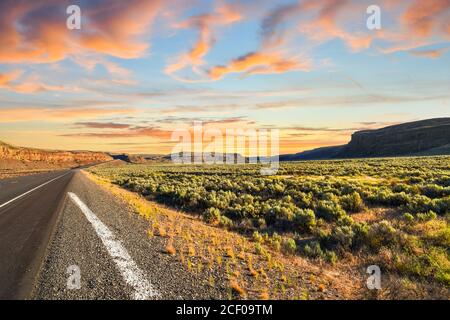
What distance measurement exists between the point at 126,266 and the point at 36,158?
159m

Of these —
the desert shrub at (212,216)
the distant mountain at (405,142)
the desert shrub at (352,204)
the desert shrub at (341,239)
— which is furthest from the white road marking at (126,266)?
the distant mountain at (405,142)

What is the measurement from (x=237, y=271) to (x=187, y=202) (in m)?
13.6

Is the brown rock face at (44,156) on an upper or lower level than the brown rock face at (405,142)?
lower

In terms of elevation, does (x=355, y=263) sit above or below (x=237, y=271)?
below

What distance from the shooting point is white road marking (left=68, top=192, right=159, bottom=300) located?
5.54m

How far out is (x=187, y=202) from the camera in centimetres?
2022

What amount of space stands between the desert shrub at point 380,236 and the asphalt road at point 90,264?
6.50 m

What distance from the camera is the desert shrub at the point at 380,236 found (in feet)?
33.6

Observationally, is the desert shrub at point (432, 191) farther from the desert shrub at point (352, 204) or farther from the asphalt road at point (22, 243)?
the asphalt road at point (22, 243)

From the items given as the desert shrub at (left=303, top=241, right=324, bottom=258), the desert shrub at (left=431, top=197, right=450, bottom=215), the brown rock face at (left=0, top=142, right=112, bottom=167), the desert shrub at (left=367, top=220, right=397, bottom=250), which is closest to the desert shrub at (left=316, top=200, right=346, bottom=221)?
the desert shrub at (left=367, top=220, right=397, bottom=250)
